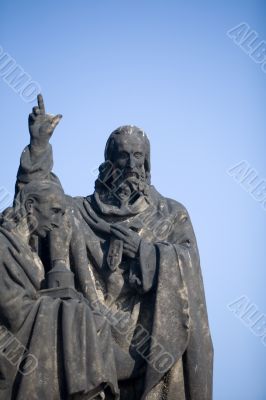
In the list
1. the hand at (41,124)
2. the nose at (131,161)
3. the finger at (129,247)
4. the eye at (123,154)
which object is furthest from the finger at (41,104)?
the finger at (129,247)

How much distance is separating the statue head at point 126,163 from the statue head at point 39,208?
33.7 inches

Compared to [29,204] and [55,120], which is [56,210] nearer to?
[29,204]

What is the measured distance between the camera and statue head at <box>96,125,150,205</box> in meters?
8.91

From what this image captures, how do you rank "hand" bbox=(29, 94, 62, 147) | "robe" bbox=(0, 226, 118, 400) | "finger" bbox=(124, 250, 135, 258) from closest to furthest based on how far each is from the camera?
"robe" bbox=(0, 226, 118, 400), "finger" bbox=(124, 250, 135, 258), "hand" bbox=(29, 94, 62, 147)

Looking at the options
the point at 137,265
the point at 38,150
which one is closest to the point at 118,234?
the point at 137,265

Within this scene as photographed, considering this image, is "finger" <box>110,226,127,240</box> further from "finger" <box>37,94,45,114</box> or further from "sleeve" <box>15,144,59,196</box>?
"finger" <box>37,94,45,114</box>

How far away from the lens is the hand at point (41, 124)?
8.73m

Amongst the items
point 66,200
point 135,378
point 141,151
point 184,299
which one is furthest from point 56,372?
point 141,151

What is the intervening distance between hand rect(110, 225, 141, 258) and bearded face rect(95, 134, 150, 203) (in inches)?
18.1

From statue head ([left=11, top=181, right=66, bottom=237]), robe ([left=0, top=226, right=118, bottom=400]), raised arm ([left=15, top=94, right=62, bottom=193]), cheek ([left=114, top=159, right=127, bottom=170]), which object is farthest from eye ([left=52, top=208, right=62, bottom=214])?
cheek ([left=114, top=159, right=127, bottom=170])

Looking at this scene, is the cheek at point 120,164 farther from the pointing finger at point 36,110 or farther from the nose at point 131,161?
the pointing finger at point 36,110

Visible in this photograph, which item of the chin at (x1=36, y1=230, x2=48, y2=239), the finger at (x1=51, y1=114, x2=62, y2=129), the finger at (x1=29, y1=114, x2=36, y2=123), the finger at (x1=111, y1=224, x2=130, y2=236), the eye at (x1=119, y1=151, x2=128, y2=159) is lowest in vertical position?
the chin at (x1=36, y1=230, x2=48, y2=239)

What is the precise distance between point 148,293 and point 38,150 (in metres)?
1.99

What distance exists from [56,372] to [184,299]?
5.19 feet
